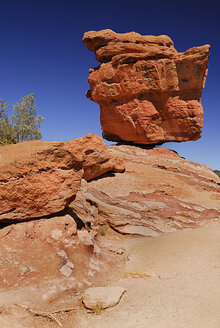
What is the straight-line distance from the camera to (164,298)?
482cm

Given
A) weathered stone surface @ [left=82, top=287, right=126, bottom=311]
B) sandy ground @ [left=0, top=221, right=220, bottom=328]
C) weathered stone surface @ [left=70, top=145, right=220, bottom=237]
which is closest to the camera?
sandy ground @ [left=0, top=221, right=220, bottom=328]

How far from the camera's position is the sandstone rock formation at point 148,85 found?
1767 cm

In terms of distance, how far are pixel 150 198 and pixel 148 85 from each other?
9705mm

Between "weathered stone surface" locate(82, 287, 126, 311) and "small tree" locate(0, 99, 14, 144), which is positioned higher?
"small tree" locate(0, 99, 14, 144)

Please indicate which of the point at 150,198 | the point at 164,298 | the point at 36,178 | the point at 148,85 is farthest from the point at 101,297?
the point at 148,85

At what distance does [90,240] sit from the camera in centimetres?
773

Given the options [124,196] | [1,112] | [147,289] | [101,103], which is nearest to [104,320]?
[147,289]

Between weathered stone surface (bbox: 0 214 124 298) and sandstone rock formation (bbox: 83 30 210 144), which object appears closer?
weathered stone surface (bbox: 0 214 124 298)

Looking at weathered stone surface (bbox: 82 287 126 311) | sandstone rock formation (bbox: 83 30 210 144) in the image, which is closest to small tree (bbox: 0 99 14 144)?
sandstone rock formation (bbox: 83 30 210 144)

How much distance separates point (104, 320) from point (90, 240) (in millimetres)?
3362

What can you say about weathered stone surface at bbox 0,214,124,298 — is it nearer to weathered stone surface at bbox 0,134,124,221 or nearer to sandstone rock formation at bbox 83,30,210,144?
weathered stone surface at bbox 0,134,124,221

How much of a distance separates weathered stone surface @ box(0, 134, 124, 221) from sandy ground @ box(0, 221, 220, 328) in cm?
291

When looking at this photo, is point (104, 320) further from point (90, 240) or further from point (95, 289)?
point (90, 240)

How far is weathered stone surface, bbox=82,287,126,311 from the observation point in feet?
15.7
